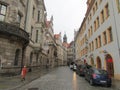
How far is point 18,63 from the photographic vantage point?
19203 mm

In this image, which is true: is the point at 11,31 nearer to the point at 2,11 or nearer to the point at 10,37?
the point at 10,37

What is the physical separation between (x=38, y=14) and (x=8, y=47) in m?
15.6

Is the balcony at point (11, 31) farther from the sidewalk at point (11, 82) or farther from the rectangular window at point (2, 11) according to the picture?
the sidewalk at point (11, 82)

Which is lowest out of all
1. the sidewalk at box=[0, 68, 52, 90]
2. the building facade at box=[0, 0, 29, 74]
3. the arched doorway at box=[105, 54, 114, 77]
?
the sidewalk at box=[0, 68, 52, 90]

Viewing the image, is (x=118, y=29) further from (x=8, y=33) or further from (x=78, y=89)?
(x=8, y=33)

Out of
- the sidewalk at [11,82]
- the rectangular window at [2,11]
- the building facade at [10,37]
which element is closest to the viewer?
the sidewalk at [11,82]

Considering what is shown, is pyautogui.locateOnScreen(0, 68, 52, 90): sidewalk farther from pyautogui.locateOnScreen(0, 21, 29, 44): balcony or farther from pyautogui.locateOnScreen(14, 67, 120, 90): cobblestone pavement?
pyautogui.locateOnScreen(0, 21, 29, 44): balcony

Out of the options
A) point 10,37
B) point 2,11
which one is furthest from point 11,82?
point 2,11

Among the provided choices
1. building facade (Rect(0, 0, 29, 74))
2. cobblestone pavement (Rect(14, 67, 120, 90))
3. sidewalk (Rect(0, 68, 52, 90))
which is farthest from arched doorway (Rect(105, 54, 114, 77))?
building facade (Rect(0, 0, 29, 74))

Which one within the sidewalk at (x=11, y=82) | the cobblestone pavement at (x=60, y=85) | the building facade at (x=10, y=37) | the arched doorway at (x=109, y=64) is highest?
the building facade at (x=10, y=37)

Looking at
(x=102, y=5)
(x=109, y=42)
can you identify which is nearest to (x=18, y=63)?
(x=109, y=42)

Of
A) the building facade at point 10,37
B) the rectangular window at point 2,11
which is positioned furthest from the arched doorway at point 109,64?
the rectangular window at point 2,11

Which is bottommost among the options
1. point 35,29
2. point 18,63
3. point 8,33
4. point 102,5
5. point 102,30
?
point 18,63

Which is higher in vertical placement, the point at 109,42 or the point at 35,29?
the point at 35,29
